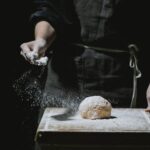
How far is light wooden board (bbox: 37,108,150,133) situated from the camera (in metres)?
1.83

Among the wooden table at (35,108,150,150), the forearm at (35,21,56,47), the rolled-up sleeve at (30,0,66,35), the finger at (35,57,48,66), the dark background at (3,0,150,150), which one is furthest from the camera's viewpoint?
the dark background at (3,0,150,150)

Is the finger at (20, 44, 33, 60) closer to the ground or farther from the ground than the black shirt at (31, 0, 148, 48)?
closer to the ground

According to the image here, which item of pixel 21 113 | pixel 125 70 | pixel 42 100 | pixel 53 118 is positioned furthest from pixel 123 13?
pixel 21 113

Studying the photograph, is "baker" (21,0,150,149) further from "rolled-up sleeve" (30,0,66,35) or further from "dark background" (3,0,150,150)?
"dark background" (3,0,150,150)

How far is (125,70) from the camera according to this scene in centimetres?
262

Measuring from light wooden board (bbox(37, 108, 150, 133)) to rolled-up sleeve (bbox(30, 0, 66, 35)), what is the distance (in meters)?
0.57

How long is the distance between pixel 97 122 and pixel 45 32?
75 centimetres

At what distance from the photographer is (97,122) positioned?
203 cm

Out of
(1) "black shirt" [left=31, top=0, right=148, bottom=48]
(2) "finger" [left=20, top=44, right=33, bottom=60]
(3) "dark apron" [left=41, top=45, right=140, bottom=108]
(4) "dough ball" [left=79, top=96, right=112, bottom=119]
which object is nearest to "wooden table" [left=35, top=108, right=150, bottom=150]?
(4) "dough ball" [left=79, top=96, right=112, bottom=119]

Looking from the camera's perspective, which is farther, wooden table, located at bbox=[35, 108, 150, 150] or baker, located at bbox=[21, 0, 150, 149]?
baker, located at bbox=[21, 0, 150, 149]

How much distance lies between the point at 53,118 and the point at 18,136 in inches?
72.1

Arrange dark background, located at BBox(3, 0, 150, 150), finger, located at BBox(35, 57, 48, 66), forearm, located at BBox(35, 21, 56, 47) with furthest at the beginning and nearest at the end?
dark background, located at BBox(3, 0, 150, 150), forearm, located at BBox(35, 21, 56, 47), finger, located at BBox(35, 57, 48, 66)

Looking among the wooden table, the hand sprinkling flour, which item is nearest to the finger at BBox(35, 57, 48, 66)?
the hand sprinkling flour

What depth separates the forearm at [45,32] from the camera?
2546 mm
